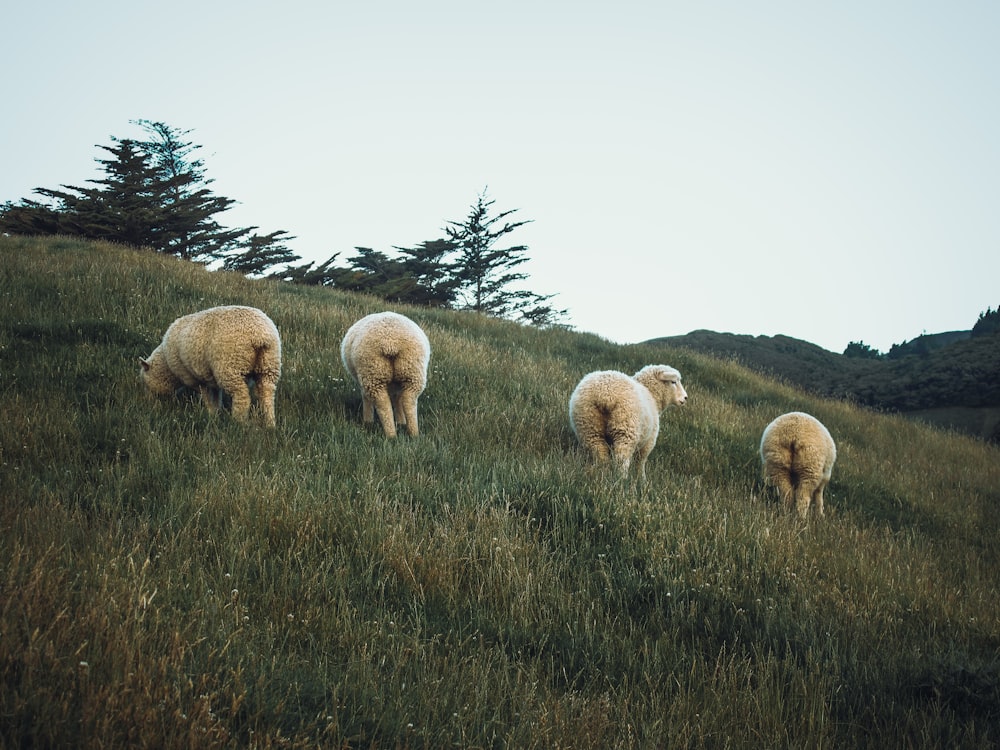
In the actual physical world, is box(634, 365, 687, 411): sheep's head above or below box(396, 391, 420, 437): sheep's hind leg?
above

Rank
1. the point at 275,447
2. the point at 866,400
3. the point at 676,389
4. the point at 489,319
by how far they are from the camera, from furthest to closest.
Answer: the point at 866,400
the point at 489,319
the point at 676,389
the point at 275,447

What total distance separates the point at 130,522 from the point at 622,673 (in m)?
2.85

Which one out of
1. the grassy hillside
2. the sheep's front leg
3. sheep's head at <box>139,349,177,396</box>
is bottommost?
the grassy hillside

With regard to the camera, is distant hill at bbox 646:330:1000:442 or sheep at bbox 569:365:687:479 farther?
distant hill at bbox 646:330:1000:442

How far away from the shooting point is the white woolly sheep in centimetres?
744

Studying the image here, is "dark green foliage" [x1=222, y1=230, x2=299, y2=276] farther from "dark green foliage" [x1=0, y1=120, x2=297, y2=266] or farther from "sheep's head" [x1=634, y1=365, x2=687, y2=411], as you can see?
"sheep's head" [x1=634, y1=365, x2=687, y2=411]

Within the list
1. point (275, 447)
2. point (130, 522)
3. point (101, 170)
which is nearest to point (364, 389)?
point (275, 447)

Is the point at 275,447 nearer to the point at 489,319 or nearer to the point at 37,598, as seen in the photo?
the point at 37,598

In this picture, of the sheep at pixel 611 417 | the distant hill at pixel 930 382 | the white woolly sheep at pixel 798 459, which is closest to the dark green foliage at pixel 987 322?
the distant hill at pixel 930 382

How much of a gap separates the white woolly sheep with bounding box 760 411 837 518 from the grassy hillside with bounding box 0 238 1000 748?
2.34 ft

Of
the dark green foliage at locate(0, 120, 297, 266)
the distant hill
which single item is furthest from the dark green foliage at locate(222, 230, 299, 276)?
the distant hill

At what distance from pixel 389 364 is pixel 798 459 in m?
4.87

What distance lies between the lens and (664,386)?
846 centimetres

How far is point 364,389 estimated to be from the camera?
6949 mm
